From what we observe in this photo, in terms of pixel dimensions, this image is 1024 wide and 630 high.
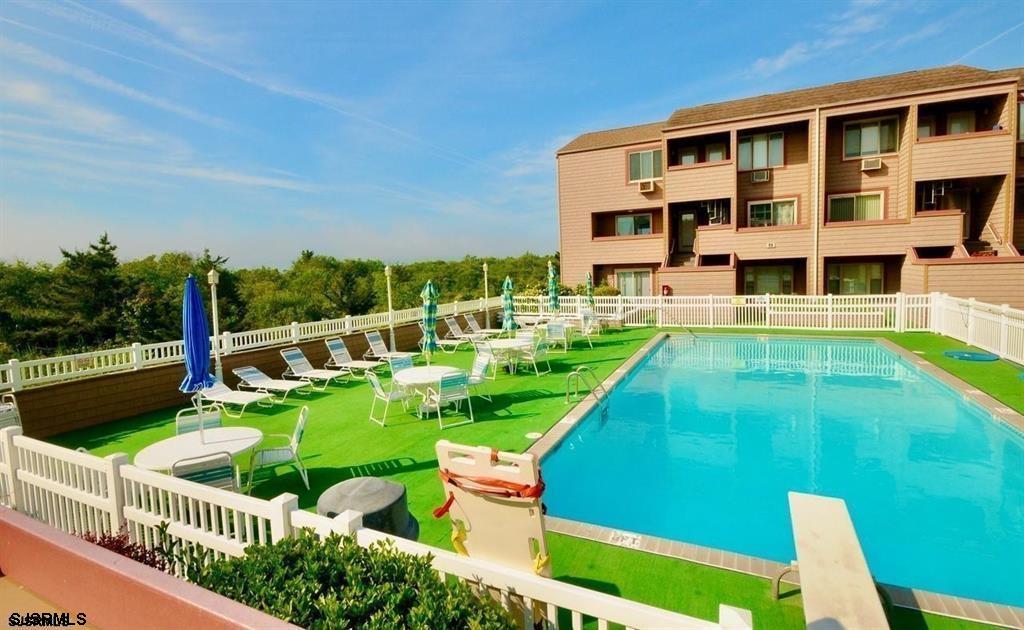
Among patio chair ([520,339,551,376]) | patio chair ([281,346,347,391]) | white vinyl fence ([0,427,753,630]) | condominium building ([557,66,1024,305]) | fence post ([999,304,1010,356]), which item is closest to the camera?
white vinyl fence ([0,427,753,630])

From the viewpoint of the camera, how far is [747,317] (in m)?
18.8

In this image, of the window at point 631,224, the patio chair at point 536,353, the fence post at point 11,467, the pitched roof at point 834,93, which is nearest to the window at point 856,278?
the pitched roof at point 834,93

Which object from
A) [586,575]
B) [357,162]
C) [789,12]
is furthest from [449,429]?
[357,162]

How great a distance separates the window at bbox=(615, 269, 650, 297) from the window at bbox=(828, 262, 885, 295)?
7.71m

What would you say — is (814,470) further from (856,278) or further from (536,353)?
(856,278)

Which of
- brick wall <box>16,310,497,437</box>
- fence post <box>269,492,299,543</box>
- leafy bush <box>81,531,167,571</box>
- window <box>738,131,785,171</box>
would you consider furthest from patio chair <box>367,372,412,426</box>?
window <box>738,131,785,171</box>

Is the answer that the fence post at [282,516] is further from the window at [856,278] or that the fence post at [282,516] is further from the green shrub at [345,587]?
the window at [856,278]

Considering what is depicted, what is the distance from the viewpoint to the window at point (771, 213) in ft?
72.0

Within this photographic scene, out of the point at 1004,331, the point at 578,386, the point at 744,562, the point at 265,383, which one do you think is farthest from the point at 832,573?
the point at 1004,331

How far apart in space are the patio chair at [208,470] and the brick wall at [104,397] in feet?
20.3

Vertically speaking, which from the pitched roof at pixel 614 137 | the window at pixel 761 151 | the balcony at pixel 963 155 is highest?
the pitched roof at pixel 614 137

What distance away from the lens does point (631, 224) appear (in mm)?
25781

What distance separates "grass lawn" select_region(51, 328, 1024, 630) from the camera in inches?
142

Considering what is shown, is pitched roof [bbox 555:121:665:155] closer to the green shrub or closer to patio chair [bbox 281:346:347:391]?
patio chair [bbox 281:346:347:391]
